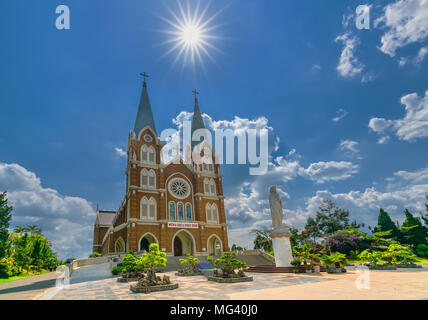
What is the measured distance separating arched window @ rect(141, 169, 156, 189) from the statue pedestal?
19969 mm

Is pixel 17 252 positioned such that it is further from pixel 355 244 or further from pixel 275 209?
pixel 355 244

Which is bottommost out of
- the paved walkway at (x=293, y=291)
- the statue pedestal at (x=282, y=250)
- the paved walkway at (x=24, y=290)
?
the paved walkway at (x=24, y=290)

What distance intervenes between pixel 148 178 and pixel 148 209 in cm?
412

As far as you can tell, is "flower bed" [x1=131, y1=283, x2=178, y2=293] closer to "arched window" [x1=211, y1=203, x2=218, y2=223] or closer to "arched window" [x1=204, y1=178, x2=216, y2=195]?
"arched window" [x1=211, y1=203, x2=218, y2=223]

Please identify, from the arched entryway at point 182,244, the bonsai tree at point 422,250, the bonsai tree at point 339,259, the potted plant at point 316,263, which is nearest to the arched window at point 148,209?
the arched entryway at point 182,244

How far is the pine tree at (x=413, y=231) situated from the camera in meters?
31.6

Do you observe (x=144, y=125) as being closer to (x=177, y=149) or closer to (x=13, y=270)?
(x=177, y=149)

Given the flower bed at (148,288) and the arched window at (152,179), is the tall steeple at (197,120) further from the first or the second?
the flower bed at (148,288)

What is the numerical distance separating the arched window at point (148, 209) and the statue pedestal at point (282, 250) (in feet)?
61.2

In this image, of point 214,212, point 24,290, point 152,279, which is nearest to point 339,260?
point 152,279

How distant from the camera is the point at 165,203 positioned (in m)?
31.7

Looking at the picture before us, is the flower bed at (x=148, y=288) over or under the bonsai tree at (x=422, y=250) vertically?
over
